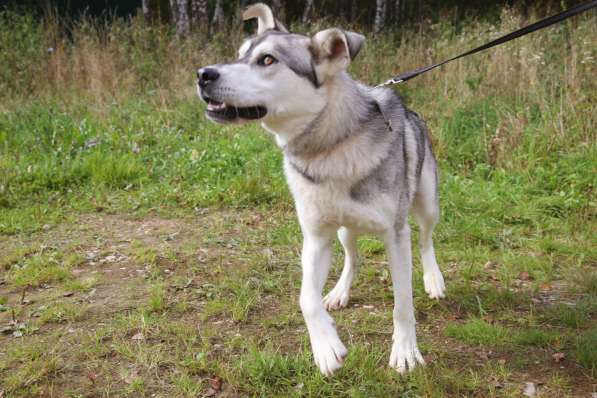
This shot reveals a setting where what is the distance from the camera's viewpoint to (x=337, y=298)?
140 inches

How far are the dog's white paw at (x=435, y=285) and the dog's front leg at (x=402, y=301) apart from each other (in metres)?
0.78

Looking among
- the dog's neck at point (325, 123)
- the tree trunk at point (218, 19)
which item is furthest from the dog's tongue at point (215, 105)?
the tree trunk at point (218, 19)

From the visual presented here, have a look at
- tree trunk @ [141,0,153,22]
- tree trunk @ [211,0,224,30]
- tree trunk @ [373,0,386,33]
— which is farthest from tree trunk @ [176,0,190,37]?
tree trunk @ [373,0,386,33]

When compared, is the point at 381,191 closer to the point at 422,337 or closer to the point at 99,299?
the point at 422,337

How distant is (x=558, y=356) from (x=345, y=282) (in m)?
1.23

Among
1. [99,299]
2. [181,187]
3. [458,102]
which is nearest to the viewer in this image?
[99,299]

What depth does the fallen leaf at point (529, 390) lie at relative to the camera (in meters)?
2.62

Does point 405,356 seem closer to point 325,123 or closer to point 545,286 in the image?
point 325,123

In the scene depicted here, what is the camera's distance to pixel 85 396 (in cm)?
266

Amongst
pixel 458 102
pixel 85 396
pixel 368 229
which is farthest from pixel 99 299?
pixel 458 102

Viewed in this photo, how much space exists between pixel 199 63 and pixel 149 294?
17.2ft

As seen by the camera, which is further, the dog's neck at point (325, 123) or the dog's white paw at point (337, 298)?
the dog's white paw at point (337, 298)

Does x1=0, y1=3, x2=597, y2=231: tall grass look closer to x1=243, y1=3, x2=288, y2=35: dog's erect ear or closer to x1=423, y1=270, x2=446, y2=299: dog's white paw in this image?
x1=423, y1=270, x2=446, y2=299: dog's white paw

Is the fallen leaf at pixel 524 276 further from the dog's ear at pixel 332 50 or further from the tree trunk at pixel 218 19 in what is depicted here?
the tree trunk at pixel 218 19
